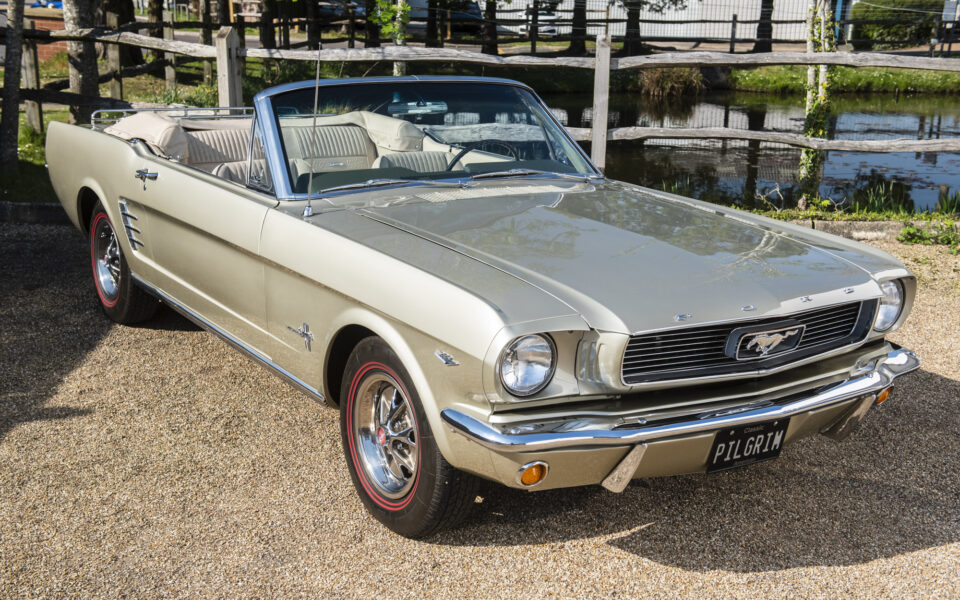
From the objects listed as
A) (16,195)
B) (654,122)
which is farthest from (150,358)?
(654,122)

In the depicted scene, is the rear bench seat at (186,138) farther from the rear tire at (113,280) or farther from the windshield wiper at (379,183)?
the windshield wiper at (379,183)

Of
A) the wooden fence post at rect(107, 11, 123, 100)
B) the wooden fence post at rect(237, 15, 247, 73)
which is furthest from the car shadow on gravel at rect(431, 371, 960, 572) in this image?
the wooden fence post at rect(107, 11, 123, 100)

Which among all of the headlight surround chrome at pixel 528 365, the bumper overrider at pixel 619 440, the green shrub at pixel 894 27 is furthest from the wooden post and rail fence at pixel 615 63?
the green shrub at pixel 894 27

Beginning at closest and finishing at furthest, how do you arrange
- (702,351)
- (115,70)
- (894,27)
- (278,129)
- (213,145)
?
1. (702,351)
2. (278,129)
3. (213,145)
4. (115,70)
5. (894,27)

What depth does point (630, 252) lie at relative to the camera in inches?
118

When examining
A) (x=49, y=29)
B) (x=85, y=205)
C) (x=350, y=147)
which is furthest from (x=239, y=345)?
(x=49, y=29)

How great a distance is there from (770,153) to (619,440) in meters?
11.9

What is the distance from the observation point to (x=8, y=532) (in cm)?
299

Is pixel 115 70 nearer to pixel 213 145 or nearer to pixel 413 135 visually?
pixel 213 145

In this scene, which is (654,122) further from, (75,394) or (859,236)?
(75,394)

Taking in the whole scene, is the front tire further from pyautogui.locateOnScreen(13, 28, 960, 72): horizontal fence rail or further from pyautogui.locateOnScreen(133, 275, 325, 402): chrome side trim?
pyautogui.locateOnScreen(13, 28, 960, 72): horizontal fence rail

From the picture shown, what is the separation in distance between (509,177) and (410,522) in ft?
5.58

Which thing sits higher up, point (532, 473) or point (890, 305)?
A: point (890, 305)

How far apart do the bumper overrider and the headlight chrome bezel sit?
1.52ft
